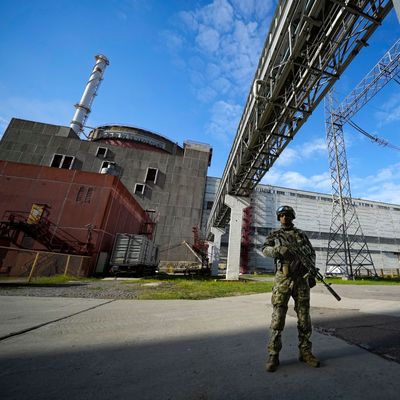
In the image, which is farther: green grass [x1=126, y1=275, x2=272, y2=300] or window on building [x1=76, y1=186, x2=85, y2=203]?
window on building [x1=76, y1=186, x2=85, y2=203]

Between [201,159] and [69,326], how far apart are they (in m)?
32.6

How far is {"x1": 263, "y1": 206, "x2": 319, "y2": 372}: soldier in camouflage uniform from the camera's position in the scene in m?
2.23

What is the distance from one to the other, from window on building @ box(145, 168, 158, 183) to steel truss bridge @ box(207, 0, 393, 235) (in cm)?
2191

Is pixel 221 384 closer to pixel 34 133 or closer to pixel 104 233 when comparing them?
pixel 104 233

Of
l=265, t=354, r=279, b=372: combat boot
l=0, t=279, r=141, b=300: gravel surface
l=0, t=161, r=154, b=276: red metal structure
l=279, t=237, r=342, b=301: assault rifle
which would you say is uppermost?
l=0, t=161, r=154, b=276: red metal structure

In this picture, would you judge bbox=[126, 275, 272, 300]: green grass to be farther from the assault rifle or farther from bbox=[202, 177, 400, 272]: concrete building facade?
bbox=[202, 177, 400, 272]: concrete building facade

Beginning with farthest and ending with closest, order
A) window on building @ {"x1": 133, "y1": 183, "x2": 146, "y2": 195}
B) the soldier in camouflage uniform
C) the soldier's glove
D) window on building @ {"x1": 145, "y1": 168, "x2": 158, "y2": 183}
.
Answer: window on building @ {"x1": 145, "y1": 168, "x2": 158, "y2": 183} < window on building @ {"x1": 133, "y1": 183, "x2": 146, "y2": 195} < the soldier's glove < the soldier in camouflage uniform

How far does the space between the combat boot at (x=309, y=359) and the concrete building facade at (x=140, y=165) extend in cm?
A: 2748

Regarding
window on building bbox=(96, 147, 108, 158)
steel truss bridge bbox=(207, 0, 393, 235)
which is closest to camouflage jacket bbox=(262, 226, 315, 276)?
steel truss bridge bbox=(207, 0, 393, 235)

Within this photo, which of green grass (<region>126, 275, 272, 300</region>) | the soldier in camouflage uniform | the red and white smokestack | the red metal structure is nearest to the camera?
the soldier in camouflage uniform

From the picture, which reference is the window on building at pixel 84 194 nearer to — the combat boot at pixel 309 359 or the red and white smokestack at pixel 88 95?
the combat boot at pixel 309 359

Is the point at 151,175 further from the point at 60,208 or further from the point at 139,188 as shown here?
the point at 60,208

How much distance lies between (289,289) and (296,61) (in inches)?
336

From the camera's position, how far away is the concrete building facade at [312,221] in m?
33.5
